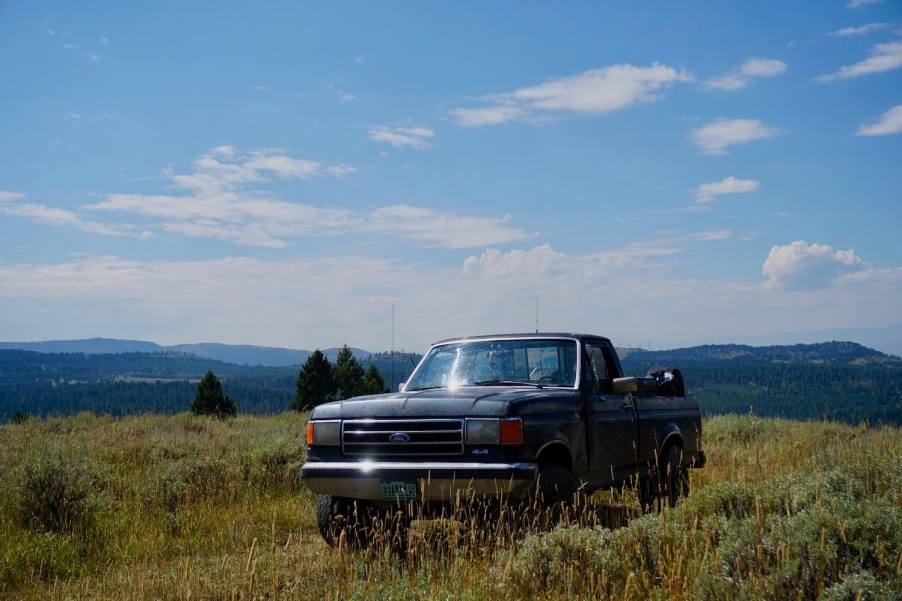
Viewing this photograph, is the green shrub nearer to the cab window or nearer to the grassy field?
the grassy field

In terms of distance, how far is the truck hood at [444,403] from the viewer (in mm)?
6277

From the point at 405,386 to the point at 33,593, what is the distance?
143 inches

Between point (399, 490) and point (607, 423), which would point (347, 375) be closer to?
point (607, 423)

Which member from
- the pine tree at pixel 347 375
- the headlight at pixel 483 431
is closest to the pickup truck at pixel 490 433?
the headlight at pixel 483 431

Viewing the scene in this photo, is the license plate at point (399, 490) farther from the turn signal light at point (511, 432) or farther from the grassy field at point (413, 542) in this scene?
the turn signal light at point (511, 432)

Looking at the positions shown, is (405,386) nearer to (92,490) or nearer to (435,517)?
(435,517)

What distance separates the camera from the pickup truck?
20.2ft

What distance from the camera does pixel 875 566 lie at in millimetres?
4492

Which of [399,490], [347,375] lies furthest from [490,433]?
[347,375]

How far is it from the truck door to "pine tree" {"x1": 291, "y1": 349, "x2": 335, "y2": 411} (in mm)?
50811

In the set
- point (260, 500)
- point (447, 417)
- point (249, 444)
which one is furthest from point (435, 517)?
point (249, 444)

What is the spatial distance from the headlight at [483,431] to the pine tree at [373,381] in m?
61.1

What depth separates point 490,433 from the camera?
243 inches

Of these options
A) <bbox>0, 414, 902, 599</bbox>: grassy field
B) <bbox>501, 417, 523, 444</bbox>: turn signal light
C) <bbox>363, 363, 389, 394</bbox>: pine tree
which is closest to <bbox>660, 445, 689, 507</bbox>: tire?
<bbox>0, 414, 902, 599</bbox>: grassy field
